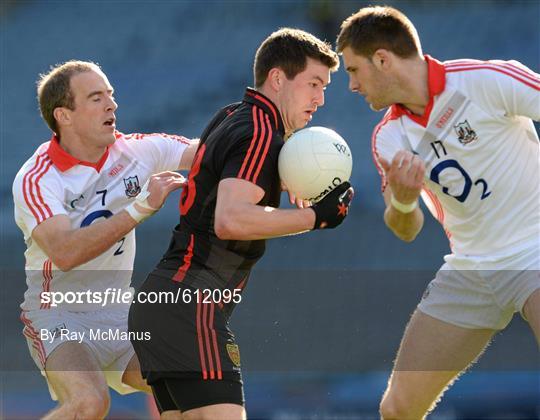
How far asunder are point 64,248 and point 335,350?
4.06 m

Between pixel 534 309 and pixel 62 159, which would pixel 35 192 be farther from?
pixel 534 309

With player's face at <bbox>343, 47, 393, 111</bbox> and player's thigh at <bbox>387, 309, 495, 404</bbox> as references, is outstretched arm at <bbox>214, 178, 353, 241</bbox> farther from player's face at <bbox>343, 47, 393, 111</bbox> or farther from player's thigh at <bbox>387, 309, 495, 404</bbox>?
player's thigh at <bbox>387, 309, 495, 404</bbox>

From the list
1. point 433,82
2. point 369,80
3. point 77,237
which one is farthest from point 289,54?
point 77,237

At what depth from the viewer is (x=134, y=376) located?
5.59 metres

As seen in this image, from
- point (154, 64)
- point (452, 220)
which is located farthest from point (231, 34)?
point (452, 220)

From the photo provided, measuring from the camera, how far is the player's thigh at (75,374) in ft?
17.1

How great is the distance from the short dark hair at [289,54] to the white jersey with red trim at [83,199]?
1.23 m

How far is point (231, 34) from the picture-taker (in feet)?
40.6

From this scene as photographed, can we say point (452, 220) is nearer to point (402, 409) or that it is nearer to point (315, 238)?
point (402, 409)

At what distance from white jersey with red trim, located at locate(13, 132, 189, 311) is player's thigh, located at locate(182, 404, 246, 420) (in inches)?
58.0

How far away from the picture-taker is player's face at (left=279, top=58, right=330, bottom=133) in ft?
15.9

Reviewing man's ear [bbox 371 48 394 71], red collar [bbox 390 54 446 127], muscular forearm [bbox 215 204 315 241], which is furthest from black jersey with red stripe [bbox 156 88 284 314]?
red collar [bbox 390 54 446 127]

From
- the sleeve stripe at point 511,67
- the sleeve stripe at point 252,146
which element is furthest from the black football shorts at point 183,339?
the sleeve stripe at point 511,67

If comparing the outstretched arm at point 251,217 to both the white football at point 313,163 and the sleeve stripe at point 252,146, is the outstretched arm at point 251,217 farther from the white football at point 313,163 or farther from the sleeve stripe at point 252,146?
the white football at point 313,163
